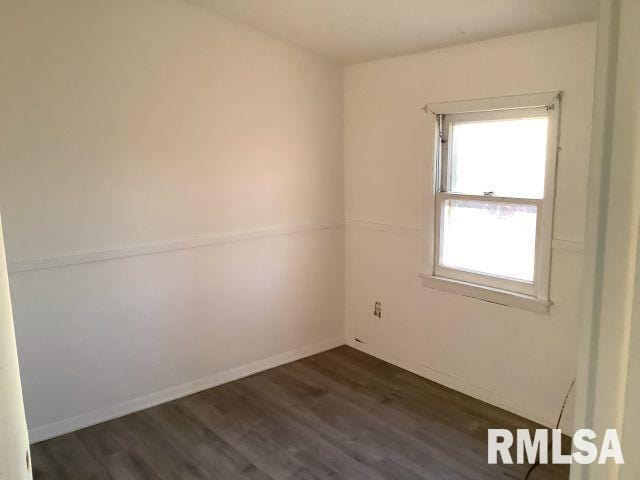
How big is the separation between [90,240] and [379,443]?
2.05 metres

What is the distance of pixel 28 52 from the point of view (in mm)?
2650

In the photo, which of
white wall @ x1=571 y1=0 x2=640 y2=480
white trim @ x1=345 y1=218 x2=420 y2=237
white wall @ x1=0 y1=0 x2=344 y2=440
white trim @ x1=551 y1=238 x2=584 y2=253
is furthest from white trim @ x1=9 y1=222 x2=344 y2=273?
white wall @ x1=571 y1=0 x2=640 y2=480

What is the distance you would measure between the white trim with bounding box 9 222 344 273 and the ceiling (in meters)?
1.35

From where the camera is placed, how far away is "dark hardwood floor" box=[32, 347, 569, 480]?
2662mm

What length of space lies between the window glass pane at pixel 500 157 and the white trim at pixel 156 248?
47.2 inches

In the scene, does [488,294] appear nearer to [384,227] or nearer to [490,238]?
[490,238]

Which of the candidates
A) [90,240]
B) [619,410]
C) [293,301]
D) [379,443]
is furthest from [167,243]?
[619,410]

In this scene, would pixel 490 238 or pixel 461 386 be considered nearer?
pixel 490 238

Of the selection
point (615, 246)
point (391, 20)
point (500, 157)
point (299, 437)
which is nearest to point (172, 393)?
point (299, 437)

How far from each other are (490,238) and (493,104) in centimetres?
83

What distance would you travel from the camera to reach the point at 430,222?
3486mm

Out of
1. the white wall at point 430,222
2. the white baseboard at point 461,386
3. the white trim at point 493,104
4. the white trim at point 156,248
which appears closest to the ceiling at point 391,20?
the white wall at point 430,222

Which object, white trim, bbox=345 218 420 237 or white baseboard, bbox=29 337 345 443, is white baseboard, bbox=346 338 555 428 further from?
white trim, bbox=345 218 420 237

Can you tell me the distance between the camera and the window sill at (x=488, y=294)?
298cm
